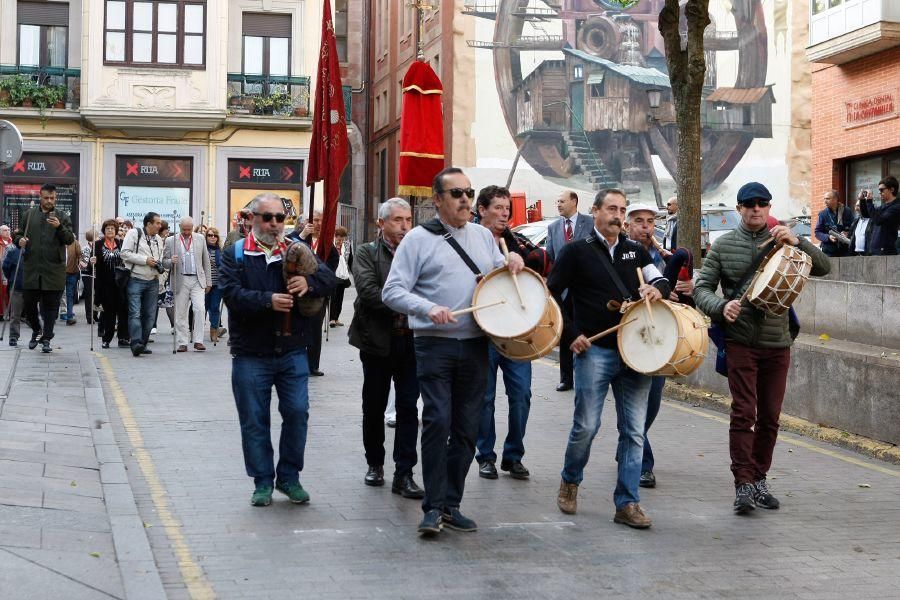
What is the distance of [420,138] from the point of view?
12.9 metres

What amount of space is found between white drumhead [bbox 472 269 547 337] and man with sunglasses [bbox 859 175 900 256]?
10968 mm

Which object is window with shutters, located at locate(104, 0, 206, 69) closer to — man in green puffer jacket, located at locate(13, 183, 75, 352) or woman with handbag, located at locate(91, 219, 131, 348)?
woman with handbag, located at locate(91, 219, 131, 348)

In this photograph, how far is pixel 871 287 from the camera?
12391 mm

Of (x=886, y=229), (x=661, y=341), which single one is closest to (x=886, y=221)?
(x=886, y=229)

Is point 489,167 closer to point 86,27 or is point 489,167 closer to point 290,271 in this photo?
point 86,27

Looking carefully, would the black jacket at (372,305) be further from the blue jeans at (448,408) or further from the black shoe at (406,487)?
the blue jeans at (448,408)

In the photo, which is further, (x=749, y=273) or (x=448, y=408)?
(x=749, y=273)

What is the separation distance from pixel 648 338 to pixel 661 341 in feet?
0.25

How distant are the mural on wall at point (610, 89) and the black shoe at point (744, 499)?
38479 mm

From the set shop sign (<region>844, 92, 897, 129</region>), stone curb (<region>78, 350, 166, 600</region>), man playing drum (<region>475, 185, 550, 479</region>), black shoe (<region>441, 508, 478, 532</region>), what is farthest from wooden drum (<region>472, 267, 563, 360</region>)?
shop sign (<region>844, 92, 897, 129</region>)

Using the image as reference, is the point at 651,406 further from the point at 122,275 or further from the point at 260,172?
the point at 260,172

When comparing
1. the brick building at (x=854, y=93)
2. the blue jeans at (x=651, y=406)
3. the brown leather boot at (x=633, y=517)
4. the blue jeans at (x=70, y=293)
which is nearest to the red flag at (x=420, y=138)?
the blue jeans at (x=651, y=406)

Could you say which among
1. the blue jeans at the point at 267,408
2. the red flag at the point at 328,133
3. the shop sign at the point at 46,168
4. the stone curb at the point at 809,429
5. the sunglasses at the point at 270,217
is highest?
the shop sign at the point at 46,168

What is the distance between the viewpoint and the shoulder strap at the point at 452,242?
24.4ft
